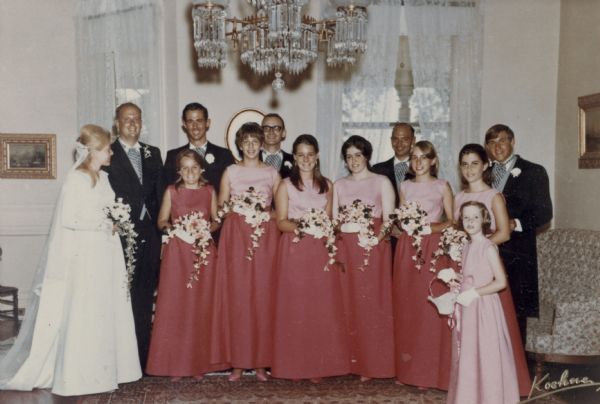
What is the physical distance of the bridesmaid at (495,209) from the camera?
4.66 m

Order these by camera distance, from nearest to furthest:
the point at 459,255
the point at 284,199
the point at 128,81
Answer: the point at 459,255, the point at 284,199, the point at 128,81

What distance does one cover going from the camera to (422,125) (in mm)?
8000

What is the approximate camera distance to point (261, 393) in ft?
15.9

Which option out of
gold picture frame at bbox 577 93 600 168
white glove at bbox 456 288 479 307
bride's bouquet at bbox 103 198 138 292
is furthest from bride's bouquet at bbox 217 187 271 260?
gold picture frame at bbox 577 93 600 168

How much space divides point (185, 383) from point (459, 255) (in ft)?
7.98

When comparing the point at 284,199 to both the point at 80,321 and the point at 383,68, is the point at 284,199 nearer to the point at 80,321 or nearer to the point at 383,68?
the point at 80,321

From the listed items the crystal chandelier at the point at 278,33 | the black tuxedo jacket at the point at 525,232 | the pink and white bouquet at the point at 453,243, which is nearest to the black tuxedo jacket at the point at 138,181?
the crystal chandelier at the point at 278,33

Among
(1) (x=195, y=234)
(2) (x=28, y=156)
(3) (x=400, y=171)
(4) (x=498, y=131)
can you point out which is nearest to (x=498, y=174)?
(4) (x=498, y=131)

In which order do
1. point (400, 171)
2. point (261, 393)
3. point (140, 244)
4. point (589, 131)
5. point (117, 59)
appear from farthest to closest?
1. point (117, 59)
2. point (589, 131)
3. point (400, 171)
4. point (140, 244)
5. point (261, 393)

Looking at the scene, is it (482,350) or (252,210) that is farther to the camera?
(252,210)

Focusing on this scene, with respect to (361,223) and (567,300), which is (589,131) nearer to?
(567,300)

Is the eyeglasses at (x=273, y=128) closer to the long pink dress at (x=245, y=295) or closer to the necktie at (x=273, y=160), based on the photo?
the necktie at (x=273, y=160)

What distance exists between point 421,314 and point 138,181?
2632mm

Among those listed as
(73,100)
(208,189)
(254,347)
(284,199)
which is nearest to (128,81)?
(73,100)
